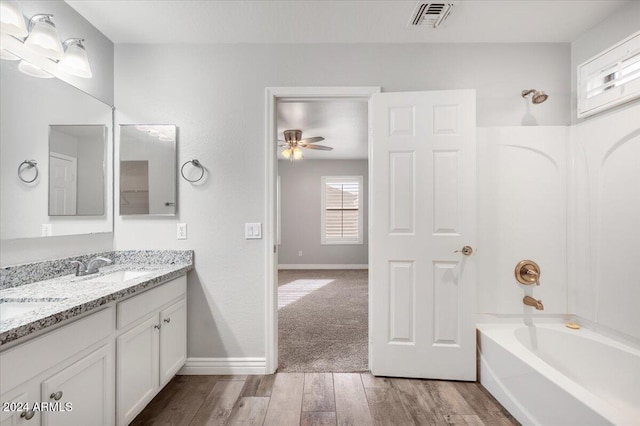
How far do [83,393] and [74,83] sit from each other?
186 centimetres

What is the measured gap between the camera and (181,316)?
2.31 m

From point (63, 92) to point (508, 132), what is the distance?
9.96ft

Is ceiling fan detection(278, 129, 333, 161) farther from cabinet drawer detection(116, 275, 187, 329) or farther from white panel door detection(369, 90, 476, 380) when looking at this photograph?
cabinet drawer detection(116, 275, 187, 329)

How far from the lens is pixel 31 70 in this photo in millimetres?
1761

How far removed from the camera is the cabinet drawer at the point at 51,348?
106 centimetres

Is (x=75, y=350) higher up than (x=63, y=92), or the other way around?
(x=63, y=92)

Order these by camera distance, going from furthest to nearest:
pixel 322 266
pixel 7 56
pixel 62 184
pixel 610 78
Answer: pixel 322 266 → pixel 610 78 → pixel 62 184 → pixel 7 56

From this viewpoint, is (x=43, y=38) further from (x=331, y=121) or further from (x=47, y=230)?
(x=331, y=121)

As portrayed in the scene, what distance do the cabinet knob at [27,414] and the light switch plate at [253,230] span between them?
4.83 feet

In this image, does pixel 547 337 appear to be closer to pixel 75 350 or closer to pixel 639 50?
pixel 639 50

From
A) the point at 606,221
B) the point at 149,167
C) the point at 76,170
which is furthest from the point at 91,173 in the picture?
the point at 606,221

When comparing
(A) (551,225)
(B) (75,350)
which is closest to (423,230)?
(A) (551,225)

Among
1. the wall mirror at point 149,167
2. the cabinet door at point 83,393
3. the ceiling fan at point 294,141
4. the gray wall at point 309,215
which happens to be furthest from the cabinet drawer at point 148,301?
the gray wall at point 309,215

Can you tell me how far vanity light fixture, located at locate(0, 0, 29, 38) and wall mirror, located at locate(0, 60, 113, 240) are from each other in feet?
0.62
